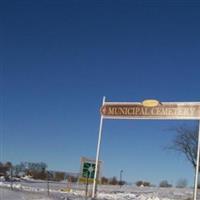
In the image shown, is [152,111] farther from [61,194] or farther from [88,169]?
[61,194]

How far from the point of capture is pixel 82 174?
2202cm

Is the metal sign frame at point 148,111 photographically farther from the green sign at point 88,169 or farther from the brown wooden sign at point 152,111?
the green sign at point 88,169

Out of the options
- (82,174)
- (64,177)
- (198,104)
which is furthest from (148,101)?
(64,177)

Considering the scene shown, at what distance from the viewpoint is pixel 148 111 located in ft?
74.6

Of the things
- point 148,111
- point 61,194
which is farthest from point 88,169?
point 61,194

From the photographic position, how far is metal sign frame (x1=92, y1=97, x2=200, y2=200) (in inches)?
856

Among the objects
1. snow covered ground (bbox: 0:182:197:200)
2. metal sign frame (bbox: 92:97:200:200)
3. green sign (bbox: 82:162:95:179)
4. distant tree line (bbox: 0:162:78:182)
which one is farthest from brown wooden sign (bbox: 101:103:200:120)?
distant tree line (bbox: 0:162:78:182)

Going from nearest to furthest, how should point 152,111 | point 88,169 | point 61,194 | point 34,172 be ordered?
point 88,169 → point 152,111 → point 61,194 → point 34,172

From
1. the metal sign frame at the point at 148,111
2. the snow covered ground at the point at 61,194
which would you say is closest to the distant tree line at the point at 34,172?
the snow covered ground at the point at 61,194

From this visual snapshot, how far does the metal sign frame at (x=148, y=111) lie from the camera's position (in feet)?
71.3

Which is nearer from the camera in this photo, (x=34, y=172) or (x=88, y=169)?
(x=88, y=169)

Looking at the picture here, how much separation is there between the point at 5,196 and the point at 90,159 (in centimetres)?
374

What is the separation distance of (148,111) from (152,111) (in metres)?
0.19

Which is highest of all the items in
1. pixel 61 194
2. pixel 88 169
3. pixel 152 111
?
pixel 152 111
